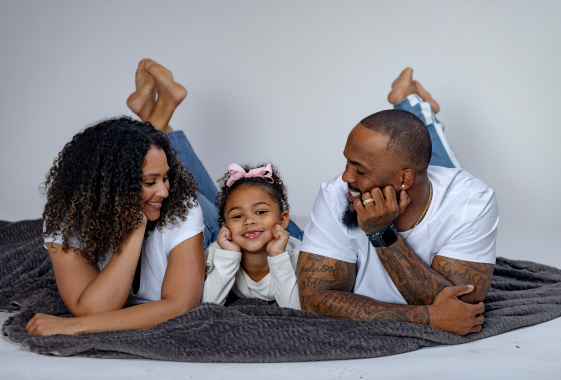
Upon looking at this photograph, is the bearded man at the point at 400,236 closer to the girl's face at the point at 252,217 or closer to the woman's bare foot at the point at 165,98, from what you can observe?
the girl's face at the point at 252,217

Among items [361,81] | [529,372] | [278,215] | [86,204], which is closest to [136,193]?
[86,204]

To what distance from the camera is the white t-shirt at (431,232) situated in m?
2.30

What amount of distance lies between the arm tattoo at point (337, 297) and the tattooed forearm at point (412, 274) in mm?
61

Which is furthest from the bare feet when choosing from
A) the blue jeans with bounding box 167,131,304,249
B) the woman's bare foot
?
the woman's bare foot

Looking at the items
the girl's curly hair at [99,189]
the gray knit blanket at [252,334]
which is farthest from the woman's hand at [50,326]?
the girl's curly hair at [99,189]

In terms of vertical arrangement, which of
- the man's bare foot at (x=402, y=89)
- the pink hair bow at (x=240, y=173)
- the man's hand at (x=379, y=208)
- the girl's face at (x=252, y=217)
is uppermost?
the man's bare foot at (x=402, y=89)

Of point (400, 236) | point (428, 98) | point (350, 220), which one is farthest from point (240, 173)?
point (428, 98)

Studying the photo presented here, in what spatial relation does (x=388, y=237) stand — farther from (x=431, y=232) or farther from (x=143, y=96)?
(x=143, y=96)

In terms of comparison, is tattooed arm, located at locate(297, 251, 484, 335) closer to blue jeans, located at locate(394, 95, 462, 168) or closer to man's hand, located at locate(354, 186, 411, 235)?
man's hand, located at locate(354, 186, 411, 235)

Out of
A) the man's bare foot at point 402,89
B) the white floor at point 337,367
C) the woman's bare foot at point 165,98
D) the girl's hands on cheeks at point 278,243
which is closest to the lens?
the white floor at point 337,367

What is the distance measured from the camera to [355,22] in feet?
17.4

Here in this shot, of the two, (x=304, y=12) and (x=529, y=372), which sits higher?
(x=304, y=12)

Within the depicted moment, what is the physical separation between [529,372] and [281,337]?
2.76 feet

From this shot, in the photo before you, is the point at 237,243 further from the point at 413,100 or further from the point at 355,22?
the point at 355,22
